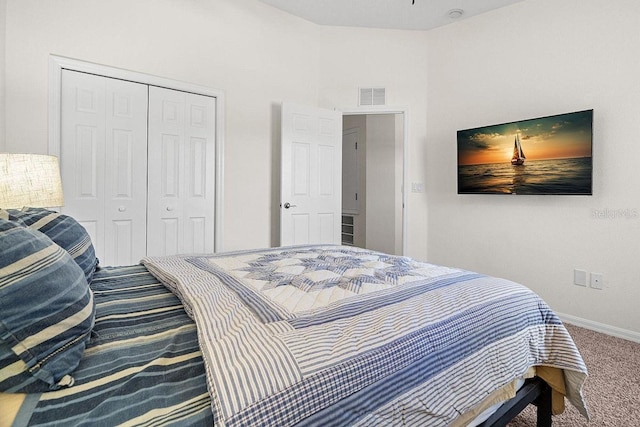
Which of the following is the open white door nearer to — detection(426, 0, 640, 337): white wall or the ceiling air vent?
the ceiling air vent

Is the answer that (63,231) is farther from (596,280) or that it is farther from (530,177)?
(596,280)

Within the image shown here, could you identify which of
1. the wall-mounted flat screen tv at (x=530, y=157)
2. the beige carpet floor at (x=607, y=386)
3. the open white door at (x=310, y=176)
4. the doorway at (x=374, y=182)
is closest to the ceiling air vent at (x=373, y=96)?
the doorway at (x=374, y=182)

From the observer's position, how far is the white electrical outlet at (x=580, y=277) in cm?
282

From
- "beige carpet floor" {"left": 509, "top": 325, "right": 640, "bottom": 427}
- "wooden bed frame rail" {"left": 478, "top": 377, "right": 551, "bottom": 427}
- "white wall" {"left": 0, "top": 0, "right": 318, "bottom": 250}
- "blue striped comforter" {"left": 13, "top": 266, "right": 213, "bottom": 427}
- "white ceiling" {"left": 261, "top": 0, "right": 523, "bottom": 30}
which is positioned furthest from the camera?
"white ceiling" {"left": 261, "top": 0, "right": 523, "bottom": 30}

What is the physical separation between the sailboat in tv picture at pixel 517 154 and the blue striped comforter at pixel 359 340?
218 centimetres

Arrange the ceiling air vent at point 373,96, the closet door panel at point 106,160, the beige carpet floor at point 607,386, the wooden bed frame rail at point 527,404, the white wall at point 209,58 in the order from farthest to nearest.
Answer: the ceiling air vent at point 373,96, the closet door panel at point 106,160, the white wall at point 209,58, the beige carpet floor at point 607,386, the wooden bed frame rail at point 527,404

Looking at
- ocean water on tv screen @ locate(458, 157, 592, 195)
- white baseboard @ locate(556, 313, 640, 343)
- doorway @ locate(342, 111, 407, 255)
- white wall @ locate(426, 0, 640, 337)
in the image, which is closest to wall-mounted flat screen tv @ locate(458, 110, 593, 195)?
ocean water on tv screen @ locate(458, 157, 592, 195)

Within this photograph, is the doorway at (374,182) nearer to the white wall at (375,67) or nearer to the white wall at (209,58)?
the white wall at (375,67)

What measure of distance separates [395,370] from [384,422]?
0.11 meters

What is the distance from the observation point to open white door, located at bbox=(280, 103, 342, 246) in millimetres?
3469

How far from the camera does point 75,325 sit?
2.35 feet

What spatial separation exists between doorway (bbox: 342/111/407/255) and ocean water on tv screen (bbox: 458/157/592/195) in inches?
32.3

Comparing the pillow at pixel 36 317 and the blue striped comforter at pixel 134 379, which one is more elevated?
the pillow at pixel 36 317

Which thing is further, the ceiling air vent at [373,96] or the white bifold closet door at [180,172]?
the ceiling air vent at [373,96]
